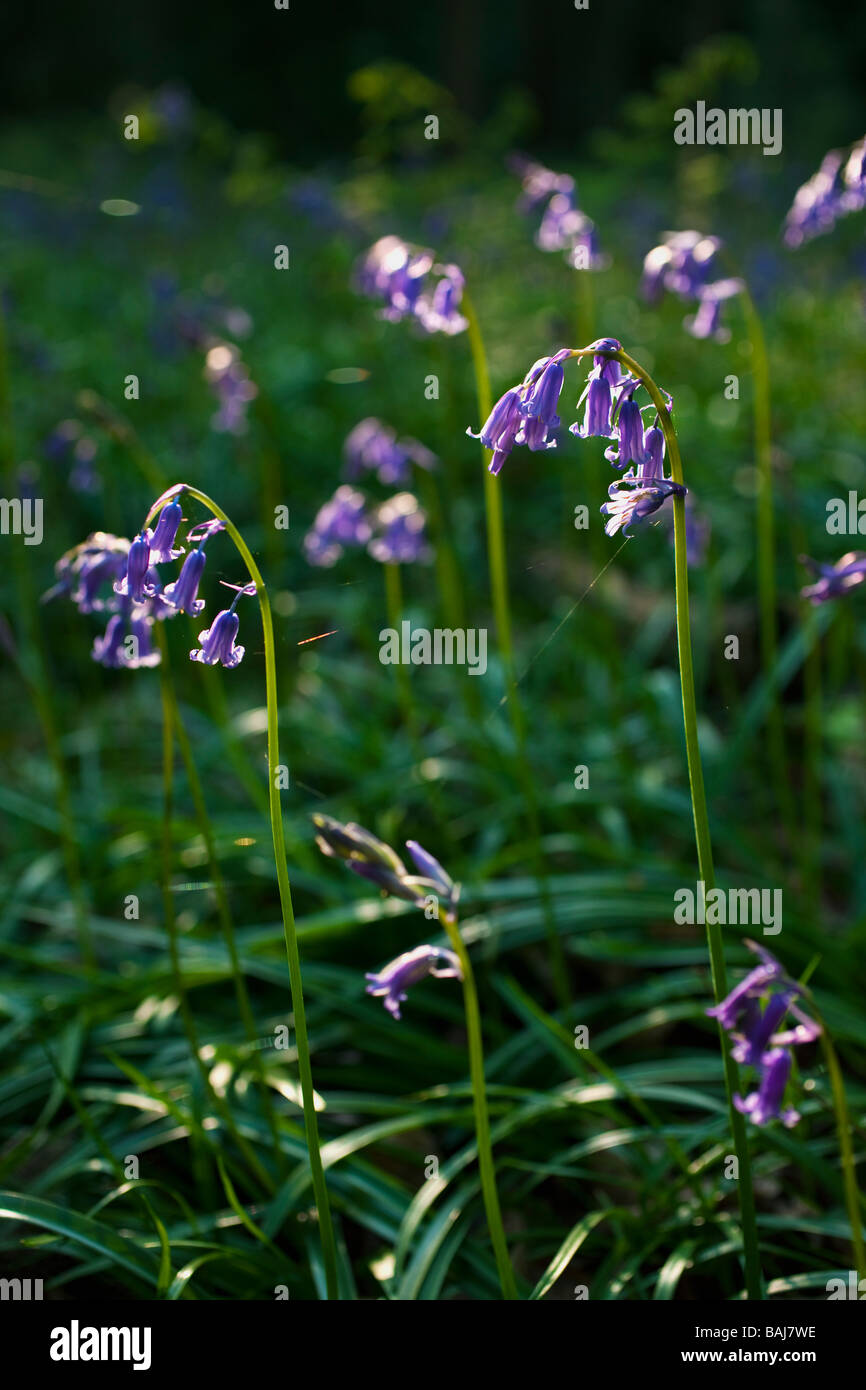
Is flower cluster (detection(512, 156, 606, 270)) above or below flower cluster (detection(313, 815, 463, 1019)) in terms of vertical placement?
above

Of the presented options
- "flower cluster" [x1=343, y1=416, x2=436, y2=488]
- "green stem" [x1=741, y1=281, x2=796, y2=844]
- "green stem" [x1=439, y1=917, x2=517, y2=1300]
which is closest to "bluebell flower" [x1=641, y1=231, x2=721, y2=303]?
"green stem" [x1=741, y1=281, x2=796, y2=844]

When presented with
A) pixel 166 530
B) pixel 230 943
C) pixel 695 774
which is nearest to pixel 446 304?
pixel 166 530

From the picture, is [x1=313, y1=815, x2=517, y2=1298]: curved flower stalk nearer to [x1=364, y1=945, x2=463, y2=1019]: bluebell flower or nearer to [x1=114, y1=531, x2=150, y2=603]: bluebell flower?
[x1=364, y1=945, x2=463, y2=1019]: bluebell flower

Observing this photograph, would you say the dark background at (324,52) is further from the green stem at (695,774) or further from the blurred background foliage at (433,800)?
the green stem at (695,774)

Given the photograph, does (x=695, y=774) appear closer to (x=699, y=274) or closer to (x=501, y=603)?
(x=501, y=603)

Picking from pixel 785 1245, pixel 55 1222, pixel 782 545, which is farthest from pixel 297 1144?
pixel 782 545
